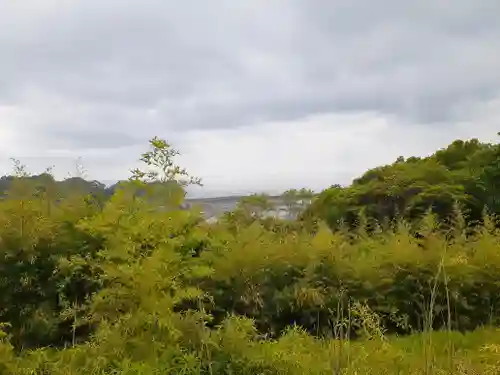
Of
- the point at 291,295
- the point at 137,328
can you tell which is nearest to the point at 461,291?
the point at 291,295

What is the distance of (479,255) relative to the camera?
745 centimetres

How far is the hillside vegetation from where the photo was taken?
428cm

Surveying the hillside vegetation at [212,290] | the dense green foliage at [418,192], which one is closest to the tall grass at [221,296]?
the hillside vegetation at [212,290]

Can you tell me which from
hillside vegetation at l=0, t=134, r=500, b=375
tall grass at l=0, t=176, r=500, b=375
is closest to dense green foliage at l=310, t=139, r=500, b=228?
hillside vegetation at l=0, t=134, r=500, b=375

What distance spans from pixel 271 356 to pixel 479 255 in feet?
12.4

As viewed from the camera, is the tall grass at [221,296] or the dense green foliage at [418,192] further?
the dense green foliage at [418,192]

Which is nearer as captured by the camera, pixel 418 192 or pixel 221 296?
pixel 221 296

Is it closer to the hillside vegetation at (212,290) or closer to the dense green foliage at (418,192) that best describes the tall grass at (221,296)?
the hillside vegetation at (212,290)

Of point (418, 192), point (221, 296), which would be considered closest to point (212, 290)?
point (221, 296)

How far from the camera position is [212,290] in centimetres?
625

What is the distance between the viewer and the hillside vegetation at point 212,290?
4281 mm

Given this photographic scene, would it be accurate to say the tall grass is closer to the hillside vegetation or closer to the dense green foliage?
the hillside vegetation

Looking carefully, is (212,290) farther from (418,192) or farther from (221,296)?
(418,192)

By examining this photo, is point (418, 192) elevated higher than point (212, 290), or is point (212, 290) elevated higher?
point (418, 192)
